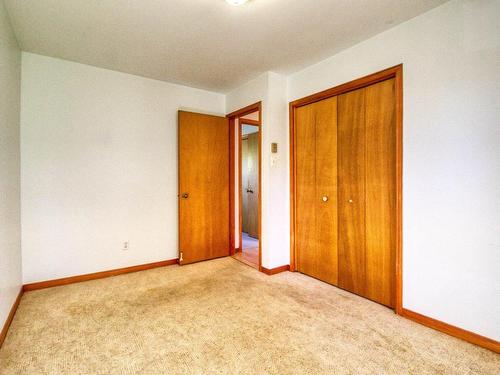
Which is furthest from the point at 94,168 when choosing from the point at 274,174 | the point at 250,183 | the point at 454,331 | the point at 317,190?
the point at 454,331

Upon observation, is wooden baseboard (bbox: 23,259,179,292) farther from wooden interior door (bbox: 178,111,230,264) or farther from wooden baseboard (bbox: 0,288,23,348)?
wooden interior door (bbox: 178,111,230,264)

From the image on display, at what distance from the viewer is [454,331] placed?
187 cm

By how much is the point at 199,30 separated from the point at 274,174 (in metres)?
1.68

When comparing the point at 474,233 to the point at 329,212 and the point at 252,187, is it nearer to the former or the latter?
the point at 329,212

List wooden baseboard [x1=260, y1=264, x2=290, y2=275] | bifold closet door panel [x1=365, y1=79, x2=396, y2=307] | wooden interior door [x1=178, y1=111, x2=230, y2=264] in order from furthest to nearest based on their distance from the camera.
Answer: wooden interior door [x1=178, y1=111, x2=230, y2=264]
wooden baseboard [x1=260, y1=264, x2=290, y2=275]
bifold closet door panel [x1=365, y1=79, x2=396, y2=307]

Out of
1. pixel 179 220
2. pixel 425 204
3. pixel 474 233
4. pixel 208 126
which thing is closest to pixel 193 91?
pixel 208 126

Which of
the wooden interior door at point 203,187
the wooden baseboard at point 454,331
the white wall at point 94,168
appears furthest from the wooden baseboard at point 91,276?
the wooden baseboard at point 454,331

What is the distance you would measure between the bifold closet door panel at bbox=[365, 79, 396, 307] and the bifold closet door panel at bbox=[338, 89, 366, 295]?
2.4 inches

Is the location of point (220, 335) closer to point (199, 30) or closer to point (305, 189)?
point (305, 189)

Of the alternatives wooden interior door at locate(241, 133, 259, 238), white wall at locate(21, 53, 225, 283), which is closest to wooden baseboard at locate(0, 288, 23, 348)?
white wall at locate(21, 53, 225, 283)

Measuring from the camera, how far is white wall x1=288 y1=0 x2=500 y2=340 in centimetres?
173

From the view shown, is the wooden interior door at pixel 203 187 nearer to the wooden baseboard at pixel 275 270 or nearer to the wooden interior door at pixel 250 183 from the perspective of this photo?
the wooden baseboard at pixel 275 270

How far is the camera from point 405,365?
1577 millimetres

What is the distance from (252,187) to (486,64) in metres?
3.93
